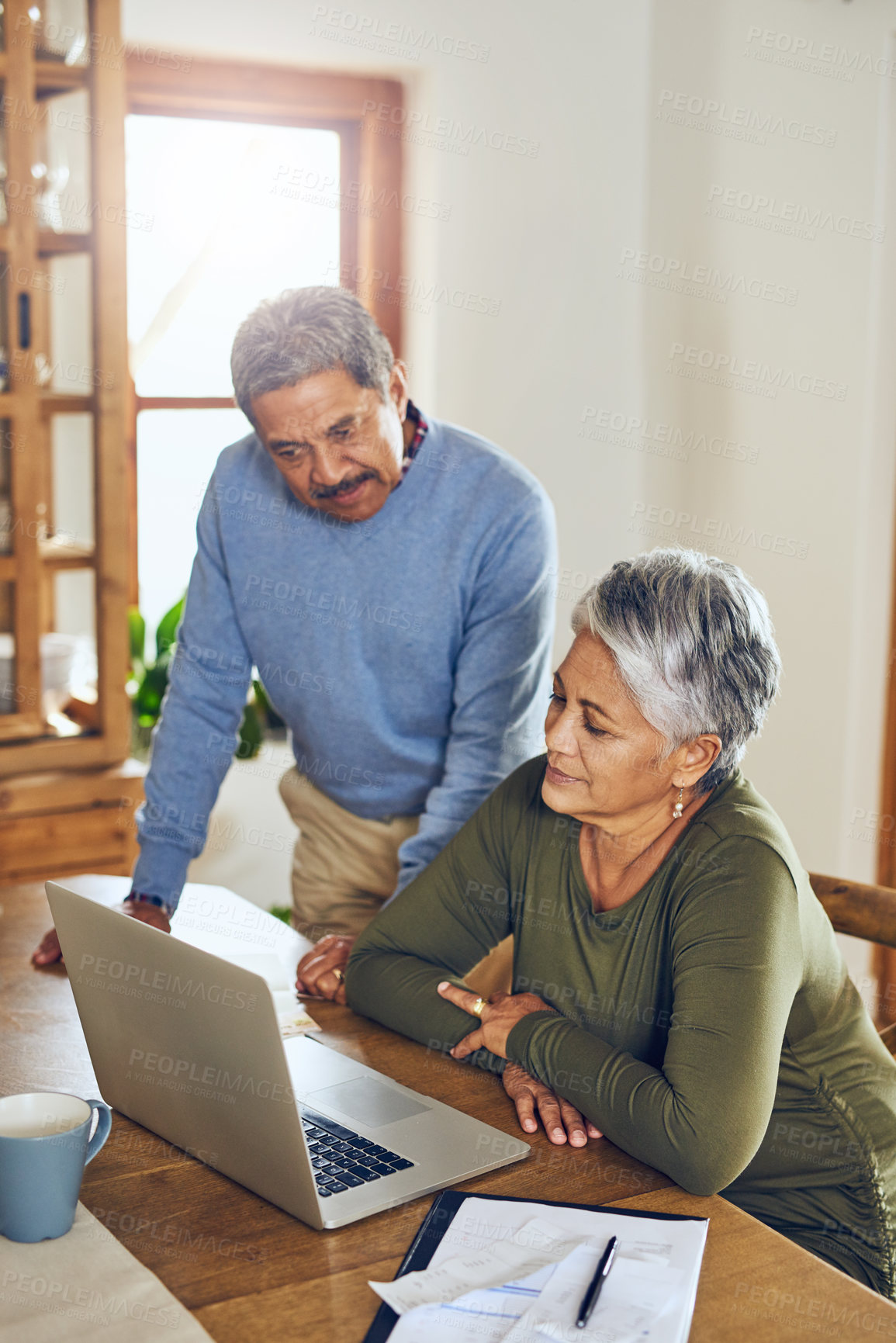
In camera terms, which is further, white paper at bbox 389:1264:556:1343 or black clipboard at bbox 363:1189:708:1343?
black clipboard at bbox 363:1189:708:1343

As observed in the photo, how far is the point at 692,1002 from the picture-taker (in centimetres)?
126


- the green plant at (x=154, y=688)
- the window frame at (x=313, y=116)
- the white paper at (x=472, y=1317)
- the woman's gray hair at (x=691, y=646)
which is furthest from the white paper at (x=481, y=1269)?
the window frame at (x=313, y=116)

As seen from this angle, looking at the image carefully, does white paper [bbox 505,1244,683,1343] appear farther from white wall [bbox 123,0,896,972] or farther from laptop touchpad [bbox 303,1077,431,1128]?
white wall [bbox 123,0,896,972]

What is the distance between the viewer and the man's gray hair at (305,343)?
5.50ft

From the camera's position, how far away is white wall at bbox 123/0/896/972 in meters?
2.87

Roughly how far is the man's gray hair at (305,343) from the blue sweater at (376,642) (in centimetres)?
22

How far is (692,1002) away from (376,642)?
2.66ft

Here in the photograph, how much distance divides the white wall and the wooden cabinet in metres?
0.49

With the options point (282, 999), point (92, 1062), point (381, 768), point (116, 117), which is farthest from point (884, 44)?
point (92, 1062)

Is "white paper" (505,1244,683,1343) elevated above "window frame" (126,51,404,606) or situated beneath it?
situated beneath

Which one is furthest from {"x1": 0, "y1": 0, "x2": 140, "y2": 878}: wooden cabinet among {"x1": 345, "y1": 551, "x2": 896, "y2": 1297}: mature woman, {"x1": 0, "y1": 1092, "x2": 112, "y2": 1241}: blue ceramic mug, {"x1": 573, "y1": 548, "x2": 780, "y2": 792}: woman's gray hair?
{"x1": 0, "y1": 1092, "x2": 112, "y2": 1241}: blue ceramic mug

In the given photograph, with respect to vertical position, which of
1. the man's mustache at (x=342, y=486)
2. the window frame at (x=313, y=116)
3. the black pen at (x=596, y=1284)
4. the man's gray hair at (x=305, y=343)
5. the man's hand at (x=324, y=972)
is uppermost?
the window frame at (x=313, y=116)

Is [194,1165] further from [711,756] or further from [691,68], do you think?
[691,68]

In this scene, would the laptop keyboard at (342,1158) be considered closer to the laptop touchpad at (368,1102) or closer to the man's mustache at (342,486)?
the laptop touchpad at (368,1102)
